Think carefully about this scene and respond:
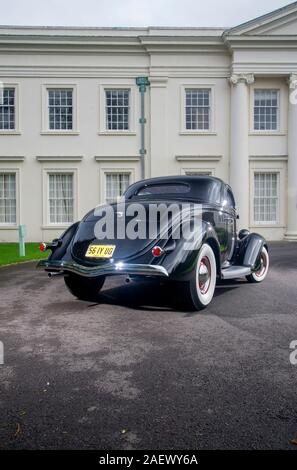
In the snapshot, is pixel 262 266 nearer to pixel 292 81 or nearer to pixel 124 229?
pixel 124 229

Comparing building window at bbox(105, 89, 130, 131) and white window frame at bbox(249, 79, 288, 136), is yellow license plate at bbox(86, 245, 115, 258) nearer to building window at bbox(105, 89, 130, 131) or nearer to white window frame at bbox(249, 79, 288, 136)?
building window at bbox(105, 89, 130, 131)

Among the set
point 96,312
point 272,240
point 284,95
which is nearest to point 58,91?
point 284,95

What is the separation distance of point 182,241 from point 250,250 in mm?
2251

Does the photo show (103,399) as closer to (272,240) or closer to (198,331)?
(198,331)

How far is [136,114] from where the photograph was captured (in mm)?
19156

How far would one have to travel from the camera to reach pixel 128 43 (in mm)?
18750

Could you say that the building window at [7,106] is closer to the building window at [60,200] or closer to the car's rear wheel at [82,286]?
the building window at [60,200]

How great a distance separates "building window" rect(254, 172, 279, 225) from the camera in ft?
64.5

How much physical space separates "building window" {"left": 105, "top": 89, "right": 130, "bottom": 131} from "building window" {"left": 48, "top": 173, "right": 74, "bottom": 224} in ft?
10.2

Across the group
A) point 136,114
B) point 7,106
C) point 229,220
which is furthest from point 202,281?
point 7,106

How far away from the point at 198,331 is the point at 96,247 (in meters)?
1.82

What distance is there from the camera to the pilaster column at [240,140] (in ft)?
61.6

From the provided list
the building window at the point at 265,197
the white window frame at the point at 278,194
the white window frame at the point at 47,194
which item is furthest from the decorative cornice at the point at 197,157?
the white window frame at the point at 47,194

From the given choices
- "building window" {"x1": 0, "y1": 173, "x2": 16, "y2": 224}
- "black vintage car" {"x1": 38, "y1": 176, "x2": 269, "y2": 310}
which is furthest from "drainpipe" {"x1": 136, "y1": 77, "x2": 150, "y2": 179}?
"black vintage car" {"x1": 38, "y1": 176, "x2": 269, "y2": 310}
